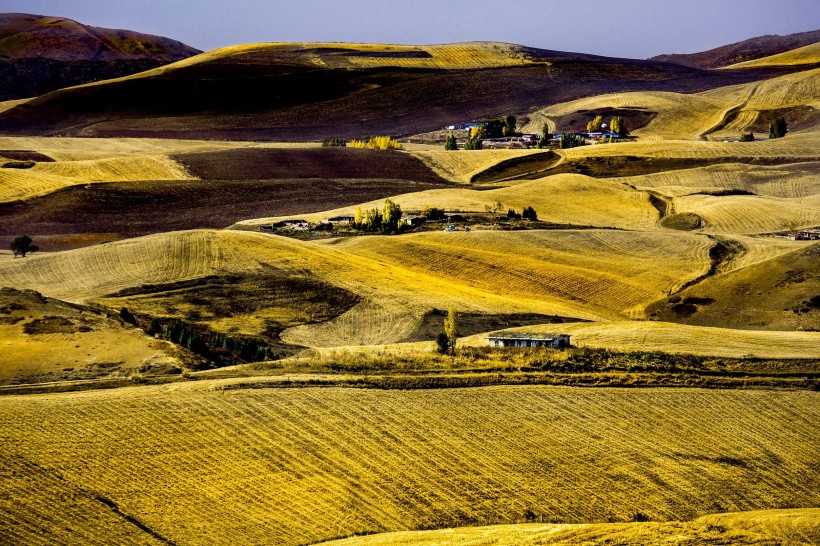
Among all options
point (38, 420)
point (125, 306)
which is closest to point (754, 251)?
point (125, 306)

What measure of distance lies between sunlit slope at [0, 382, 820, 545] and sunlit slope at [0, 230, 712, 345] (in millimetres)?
23184

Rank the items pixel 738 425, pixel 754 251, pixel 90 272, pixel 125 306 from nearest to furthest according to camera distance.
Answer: pixel 738 425 < pixel 125 306 < pixel 90 272 < pixel 754 251

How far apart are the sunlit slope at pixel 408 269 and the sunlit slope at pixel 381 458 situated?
76.1 feet

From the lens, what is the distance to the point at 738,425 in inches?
2014

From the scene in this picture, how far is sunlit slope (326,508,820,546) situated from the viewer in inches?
1582

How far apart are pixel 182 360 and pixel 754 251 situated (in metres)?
56.2

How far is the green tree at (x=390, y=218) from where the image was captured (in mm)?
109375

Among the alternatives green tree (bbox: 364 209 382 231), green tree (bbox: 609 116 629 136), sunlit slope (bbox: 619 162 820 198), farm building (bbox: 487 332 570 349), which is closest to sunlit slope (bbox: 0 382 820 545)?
farm building (bbox: 487 332 570 349)

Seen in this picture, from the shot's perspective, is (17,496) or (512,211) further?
(512,211)

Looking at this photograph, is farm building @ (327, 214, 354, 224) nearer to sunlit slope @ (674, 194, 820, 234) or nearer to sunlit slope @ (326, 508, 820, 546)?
sunlit slope @ (674, 194, 820, 234)

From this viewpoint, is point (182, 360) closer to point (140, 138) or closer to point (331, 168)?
point (331, 168)

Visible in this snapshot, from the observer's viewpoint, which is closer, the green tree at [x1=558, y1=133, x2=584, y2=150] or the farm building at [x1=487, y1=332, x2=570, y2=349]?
the farm building at [x1=487, y1=332, x2=570, y2=349]

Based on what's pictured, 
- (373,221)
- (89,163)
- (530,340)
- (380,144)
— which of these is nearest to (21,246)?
(373,221)

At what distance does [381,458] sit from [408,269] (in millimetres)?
47502
